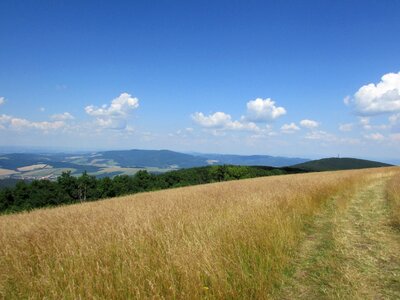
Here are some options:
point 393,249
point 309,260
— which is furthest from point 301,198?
point 309,260

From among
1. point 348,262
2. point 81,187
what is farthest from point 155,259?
point 81,187

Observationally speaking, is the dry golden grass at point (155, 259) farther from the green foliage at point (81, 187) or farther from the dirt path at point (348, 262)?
the green foliage at point (81, 187)

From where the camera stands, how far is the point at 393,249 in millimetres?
6340

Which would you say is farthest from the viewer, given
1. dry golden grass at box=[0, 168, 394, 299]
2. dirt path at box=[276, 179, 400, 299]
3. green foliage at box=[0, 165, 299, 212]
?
green foliage at box=[0, 165, 299, 212]

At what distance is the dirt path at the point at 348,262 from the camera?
4.48m

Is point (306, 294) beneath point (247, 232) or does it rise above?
beneath

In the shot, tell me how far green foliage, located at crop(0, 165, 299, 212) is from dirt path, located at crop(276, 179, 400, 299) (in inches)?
1609

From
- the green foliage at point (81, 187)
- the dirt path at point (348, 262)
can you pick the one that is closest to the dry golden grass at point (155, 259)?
the dirt path at point (348, 262)

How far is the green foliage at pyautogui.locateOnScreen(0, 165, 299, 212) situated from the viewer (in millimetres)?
40812

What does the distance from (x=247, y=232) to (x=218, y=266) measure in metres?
1.90

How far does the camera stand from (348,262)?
219 inches

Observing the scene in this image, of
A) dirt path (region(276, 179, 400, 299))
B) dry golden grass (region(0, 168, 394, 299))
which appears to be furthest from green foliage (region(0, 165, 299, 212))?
dirt path (region(276, 179, 400, 299))

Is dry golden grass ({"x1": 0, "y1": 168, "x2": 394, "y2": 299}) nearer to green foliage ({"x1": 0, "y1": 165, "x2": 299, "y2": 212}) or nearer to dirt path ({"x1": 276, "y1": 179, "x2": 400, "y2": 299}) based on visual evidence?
dirt path ({"x1": 276, "y1": 179, "x2": 400, "y2": 299})

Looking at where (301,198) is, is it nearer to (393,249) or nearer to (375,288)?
(393,249)
